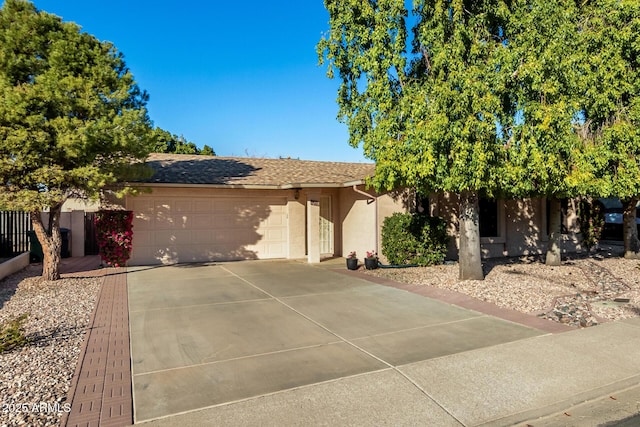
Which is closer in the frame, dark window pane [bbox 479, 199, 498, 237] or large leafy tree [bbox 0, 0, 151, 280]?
large leafy tree [bbox 0, 0, 151, 280]

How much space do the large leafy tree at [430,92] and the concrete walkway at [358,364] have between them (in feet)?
8.56

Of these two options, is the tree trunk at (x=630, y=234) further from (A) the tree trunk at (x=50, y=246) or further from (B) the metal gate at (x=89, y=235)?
(B) the metal gate at (x=89, y=235)

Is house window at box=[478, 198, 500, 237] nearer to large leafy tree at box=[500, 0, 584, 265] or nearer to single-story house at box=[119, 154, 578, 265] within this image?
single-story house at box=[119, 154, 578, 265]

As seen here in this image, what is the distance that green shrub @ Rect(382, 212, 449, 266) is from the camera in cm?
1191

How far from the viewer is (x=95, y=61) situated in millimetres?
9008

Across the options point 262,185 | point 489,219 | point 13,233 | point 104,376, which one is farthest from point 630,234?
point 13,233

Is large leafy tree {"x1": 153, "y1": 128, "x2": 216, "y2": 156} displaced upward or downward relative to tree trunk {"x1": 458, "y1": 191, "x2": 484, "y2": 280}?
upward

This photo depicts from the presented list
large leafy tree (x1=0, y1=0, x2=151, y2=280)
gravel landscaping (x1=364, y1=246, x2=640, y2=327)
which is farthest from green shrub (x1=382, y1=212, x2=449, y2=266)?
large leafy tree (x1=0, y1=0, x2=151, y2=280)

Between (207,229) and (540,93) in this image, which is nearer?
(540,93)

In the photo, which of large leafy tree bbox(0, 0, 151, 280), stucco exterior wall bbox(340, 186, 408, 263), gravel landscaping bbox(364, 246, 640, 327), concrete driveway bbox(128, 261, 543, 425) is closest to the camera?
concrete driveway bbox(128, 261, 543, 425)

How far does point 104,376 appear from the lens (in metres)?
4.33

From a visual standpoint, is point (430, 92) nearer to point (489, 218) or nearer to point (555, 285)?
point (555, 285)

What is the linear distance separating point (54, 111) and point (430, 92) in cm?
789

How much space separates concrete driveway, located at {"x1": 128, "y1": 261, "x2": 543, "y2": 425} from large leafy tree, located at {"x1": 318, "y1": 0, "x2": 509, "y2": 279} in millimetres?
2554
